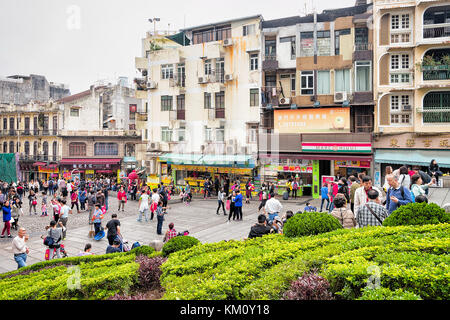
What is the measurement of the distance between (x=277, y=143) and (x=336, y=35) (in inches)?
345

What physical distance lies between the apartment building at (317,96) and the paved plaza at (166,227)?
3485mm

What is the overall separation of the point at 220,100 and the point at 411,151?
14932 millimetres

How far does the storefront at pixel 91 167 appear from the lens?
43094 millimetres

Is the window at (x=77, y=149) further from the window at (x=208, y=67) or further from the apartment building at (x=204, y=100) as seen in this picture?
the window at (x=208, y=67)

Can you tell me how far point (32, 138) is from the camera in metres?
45.4

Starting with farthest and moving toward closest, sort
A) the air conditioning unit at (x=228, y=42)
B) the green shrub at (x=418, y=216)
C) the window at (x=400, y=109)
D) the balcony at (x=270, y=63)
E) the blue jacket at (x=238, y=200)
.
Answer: the air conditioning unit at (x=228, y=42) → the balcony at (x=270, y=63) → the window at (x=400, y=109) → the blue jacket at (x=238, y=200) → the green shrub at (x=418, y=216)

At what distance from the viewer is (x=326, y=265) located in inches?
223

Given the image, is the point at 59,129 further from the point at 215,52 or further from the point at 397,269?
the point at 397,269

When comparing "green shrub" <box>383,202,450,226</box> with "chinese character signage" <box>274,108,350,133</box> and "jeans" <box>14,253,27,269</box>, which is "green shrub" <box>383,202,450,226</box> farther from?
"chinese character signage" <box>274,108,350,133</box>

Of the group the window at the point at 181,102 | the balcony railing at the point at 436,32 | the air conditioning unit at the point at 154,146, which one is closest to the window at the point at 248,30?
the window at the point at 181,102

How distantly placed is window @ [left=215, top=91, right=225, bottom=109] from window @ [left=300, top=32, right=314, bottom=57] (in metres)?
7.23

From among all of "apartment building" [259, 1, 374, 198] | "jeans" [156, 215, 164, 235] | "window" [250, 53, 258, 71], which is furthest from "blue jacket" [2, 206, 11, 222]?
"window" [250, 53, 258, 71]

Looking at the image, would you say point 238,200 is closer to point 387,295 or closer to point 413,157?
point 413,157

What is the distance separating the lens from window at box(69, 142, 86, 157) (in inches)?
1736
